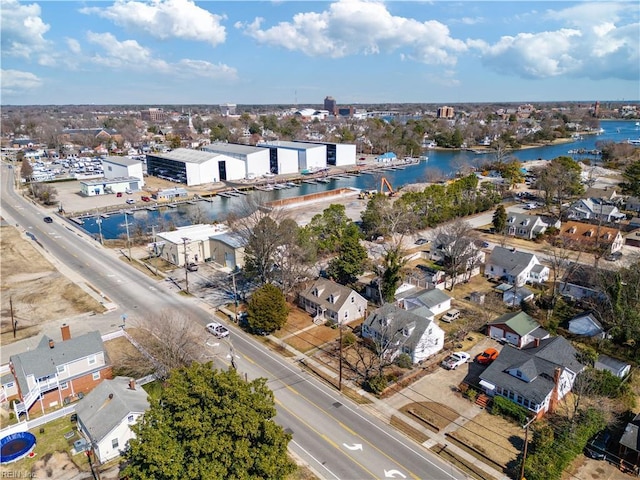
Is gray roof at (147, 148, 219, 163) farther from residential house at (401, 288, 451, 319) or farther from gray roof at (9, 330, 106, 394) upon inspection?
gray roof at (9, 330, 106, 394)

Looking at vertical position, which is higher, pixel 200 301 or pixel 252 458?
pixel 252 458

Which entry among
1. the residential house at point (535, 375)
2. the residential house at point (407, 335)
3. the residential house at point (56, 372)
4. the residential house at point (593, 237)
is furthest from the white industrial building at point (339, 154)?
the residential house at point (56, 372)

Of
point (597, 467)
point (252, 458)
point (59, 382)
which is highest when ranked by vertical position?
point (252, 458)

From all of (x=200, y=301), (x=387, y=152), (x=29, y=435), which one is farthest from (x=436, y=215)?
(x=387, y=152)

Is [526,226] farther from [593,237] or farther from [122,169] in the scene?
[122,169]

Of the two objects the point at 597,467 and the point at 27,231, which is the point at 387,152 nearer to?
the point at 27,231

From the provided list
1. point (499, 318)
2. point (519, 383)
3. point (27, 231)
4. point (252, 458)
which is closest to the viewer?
point (252, 458)

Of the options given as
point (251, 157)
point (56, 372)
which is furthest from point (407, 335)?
point (251, 157)

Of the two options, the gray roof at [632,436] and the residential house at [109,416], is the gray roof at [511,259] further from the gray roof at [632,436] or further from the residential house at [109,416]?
the residential house at [109,416]
